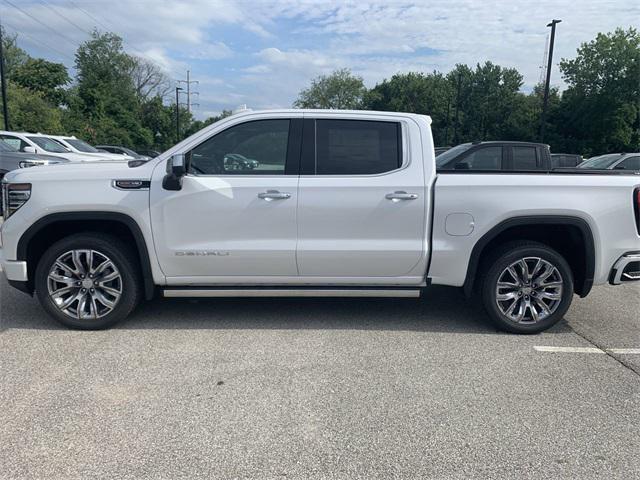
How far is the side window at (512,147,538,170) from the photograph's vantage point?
31.0ft

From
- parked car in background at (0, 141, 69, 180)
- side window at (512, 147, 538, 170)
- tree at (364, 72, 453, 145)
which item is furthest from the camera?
tree at (364, 72, 453, 145)

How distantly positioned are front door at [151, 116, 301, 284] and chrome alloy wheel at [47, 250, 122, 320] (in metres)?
0.49

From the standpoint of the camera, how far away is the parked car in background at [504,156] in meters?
9.45

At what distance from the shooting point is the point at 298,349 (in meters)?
4.14

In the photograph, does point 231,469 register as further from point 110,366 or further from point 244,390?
point 110,366

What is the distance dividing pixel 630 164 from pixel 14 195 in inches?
640

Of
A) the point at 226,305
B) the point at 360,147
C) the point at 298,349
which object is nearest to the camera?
the point at 298,349

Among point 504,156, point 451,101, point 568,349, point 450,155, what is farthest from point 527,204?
point 451,101

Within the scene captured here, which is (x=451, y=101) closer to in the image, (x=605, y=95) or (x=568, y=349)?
(x=605, y=95)

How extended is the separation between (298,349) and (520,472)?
6.43 ft

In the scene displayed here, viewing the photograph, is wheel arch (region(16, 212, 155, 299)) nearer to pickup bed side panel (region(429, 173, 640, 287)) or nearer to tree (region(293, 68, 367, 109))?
pickup bed side panel (region(429, 173, 640, 287))

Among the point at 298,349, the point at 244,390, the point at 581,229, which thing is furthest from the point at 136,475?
the point at 581,229

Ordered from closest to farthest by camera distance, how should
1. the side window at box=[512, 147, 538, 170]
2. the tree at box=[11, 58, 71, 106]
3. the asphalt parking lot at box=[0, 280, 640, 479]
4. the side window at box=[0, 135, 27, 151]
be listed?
the asphalt parking lot at box=[0, 280, 640, 479]
the side window at box=[512, 147, 538, 170]
the side window at box=[0, 135, 27, 151]
the tree at box=[11, 58, 71, 106]

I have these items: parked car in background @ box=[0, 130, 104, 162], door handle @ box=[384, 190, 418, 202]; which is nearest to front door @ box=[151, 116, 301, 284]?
door handle @ box=[384, 190, 418, 202]
